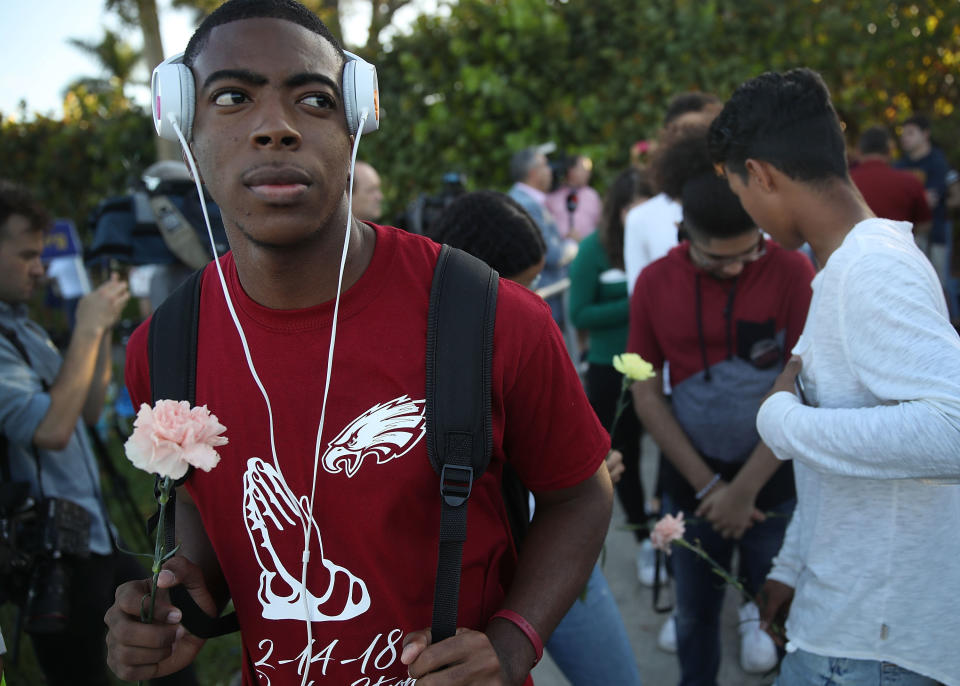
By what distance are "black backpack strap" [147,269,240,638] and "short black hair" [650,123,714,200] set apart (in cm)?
194

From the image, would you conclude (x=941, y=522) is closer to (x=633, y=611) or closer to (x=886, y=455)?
(x=886, y=455)

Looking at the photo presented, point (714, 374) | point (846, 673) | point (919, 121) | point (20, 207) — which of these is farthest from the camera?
point (919, 121)

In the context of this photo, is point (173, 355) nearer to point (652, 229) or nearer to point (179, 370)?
point (179, 370)

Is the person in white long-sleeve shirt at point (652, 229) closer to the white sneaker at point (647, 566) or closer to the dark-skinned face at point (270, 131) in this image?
the white sneaker at point (647, 566)

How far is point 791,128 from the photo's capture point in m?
1.85

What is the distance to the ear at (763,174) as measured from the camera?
1882 mm

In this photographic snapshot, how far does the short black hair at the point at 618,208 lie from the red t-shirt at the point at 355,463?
2.73 meters

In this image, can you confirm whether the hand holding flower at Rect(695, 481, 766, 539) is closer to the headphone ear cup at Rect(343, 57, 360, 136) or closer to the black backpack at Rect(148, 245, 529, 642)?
the black backpack at Rect(148, 245, 529, 642)

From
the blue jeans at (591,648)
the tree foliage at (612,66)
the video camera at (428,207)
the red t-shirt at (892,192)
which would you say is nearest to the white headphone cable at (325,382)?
the blue jeans at (591,648)

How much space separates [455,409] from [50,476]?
203cm

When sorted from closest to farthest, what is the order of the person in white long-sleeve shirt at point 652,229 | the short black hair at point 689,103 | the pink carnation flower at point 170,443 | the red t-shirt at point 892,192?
the pink carnation flower at point 170,443 → the person in white long-sleeve shirt at point 652,229 → the short black hair at point 689,103 → the red t-shirt at point 892,192

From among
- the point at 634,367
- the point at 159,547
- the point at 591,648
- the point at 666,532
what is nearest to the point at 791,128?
the point at 634,367

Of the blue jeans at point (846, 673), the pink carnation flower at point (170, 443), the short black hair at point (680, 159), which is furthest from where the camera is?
the short black hair at point (680, 159)

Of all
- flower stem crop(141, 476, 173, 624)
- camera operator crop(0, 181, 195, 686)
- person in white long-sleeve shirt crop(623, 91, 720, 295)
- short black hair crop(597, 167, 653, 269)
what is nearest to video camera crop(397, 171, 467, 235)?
short black hair crop(597, 167, 653, 269)
